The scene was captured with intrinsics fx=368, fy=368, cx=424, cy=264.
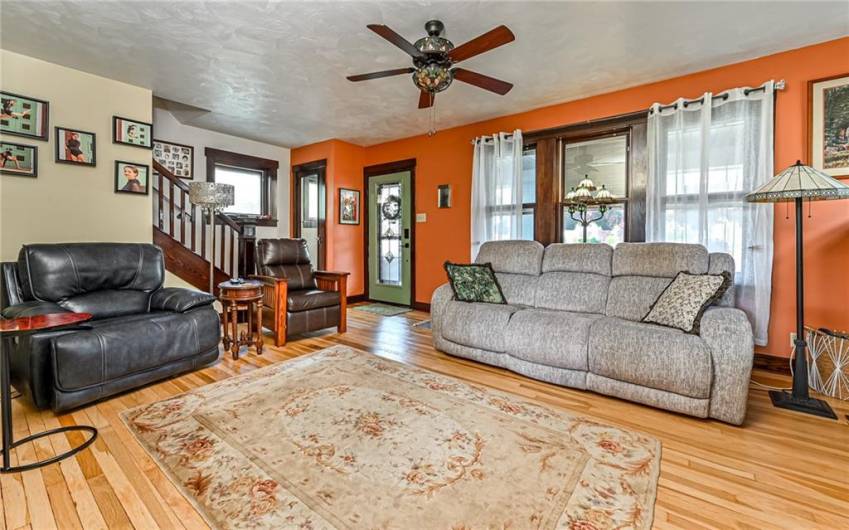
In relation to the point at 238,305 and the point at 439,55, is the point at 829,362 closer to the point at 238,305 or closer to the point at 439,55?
the point at 439,55

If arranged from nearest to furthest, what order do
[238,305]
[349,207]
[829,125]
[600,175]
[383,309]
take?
[829,125], [238,305], [600,175], [383,309], [349,207]

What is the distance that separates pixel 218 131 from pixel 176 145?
23.1 inches

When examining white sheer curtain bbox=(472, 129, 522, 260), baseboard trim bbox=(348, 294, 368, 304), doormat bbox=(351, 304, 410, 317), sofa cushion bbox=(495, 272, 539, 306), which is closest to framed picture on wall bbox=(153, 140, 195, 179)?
baseboard trim bbox=(348, 294, 368, 304)

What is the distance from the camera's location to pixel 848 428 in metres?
2.07

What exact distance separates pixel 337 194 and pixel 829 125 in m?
5.19

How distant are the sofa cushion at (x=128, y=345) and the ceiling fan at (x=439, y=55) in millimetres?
2189

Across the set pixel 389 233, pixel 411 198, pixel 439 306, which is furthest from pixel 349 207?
pixel 439 306

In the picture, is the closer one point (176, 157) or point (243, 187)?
point (176, 157)

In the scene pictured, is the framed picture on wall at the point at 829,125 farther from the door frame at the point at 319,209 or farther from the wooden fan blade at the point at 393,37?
the door frame at the point at 319,209

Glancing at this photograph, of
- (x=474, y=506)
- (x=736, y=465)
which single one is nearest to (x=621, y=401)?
(x=736, y=465)

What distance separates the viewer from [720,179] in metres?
3.12

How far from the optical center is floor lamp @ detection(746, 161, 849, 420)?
2219 mm

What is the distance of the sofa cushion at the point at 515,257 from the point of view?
3.49 meters

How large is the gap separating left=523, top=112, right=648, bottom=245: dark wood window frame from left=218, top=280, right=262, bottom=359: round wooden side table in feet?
9.94
